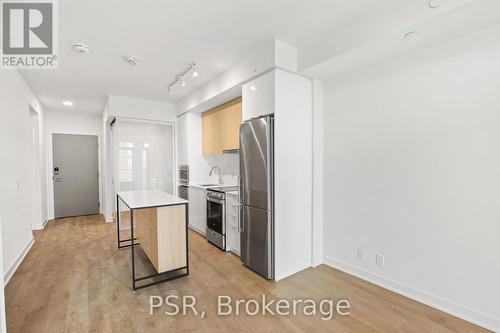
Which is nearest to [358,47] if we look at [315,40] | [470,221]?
[315,40]

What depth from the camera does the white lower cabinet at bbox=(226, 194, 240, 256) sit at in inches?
135

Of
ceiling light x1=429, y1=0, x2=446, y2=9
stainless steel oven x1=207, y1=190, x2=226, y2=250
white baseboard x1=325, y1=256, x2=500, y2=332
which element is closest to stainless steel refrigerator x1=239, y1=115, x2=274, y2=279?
stainless steel oven x1=207, y1=190, x2=226, y2=250

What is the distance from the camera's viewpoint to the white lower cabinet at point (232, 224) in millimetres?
3435

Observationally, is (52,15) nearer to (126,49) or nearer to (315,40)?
(126,49)

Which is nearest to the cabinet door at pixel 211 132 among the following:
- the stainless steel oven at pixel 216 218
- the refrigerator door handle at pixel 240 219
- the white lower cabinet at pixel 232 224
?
the stainless steel oven at pixel 216 218

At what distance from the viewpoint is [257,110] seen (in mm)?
2979

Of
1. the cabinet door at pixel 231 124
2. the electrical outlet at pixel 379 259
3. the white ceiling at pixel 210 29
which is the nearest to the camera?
the white ceiling at pixel 210 29

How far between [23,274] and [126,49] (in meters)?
3.09

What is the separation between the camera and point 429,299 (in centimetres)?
229

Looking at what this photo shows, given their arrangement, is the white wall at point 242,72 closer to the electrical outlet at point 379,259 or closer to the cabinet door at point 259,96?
the cabinet door at point 259,96

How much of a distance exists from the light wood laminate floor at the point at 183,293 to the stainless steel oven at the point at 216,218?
0.71ft

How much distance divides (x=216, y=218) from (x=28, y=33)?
10.4 feet

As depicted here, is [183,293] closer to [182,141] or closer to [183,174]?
[183,174]

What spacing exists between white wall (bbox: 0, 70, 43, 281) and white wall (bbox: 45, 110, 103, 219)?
7.31 feet
